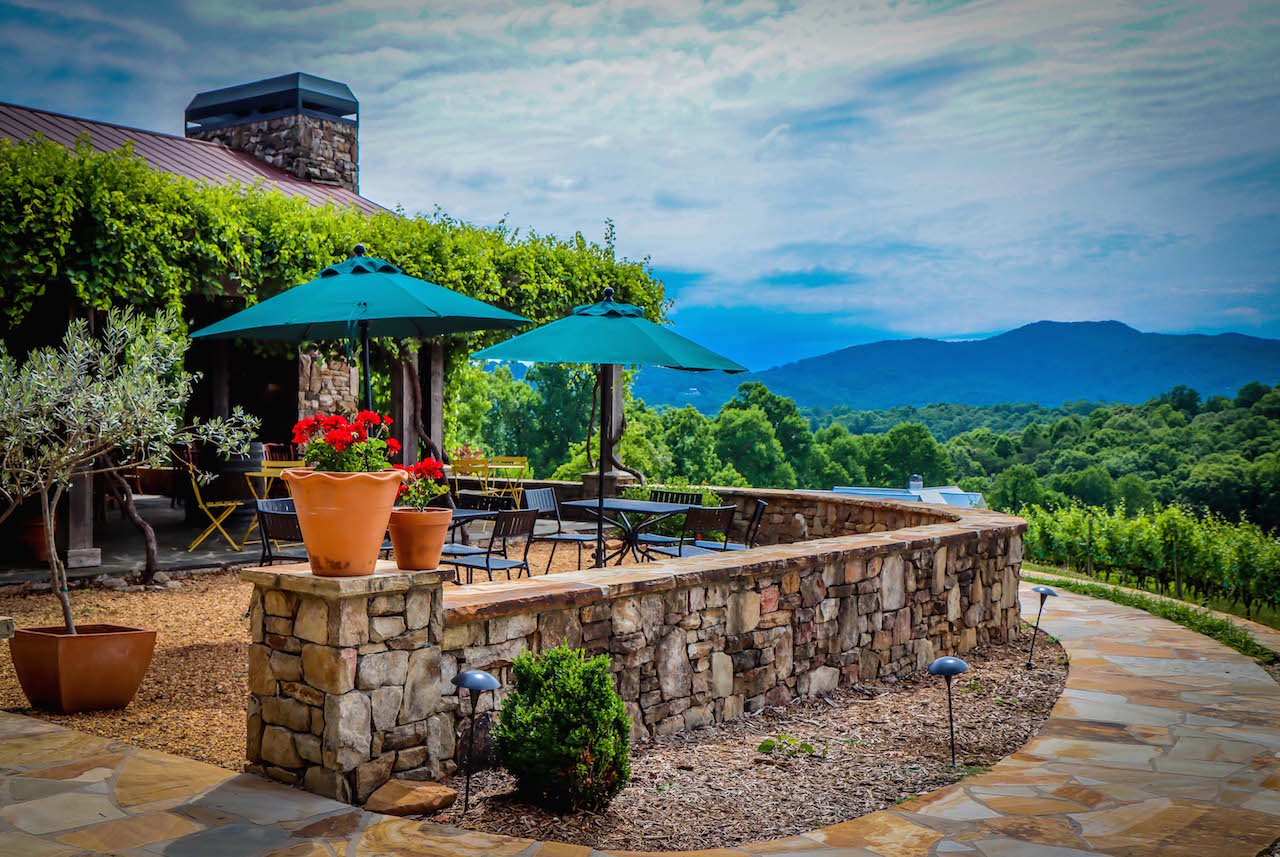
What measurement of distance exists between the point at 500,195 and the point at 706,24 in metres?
69.7

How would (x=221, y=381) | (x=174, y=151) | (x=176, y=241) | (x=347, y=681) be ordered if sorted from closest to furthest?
A: (x=347, y=681) < (x=176, y=241) < (x=221, y=381) < (x=174, y=151)

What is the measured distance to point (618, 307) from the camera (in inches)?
284

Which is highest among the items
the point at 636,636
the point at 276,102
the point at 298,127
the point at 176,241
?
the point at 276,102

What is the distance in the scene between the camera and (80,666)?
4.27 meters

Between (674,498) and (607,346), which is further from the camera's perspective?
(674,498)

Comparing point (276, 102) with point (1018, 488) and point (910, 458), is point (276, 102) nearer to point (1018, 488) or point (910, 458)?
point (1018, 488)

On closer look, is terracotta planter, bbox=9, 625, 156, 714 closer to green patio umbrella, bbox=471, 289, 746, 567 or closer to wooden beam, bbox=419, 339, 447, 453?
green patio umbrella, bbox=471, 289, 746, 567

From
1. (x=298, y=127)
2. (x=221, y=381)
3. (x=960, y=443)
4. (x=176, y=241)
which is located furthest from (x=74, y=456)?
(x=960, y=443)

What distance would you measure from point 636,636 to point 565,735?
3.43 ft

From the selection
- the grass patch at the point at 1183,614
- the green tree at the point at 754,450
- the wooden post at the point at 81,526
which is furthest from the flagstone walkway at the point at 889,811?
the green tree at the point at 754,450

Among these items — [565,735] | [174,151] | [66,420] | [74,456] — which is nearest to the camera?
[565,735]

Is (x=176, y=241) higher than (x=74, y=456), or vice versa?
(x=176, y=241)

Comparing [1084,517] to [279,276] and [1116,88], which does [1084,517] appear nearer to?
[279,276]

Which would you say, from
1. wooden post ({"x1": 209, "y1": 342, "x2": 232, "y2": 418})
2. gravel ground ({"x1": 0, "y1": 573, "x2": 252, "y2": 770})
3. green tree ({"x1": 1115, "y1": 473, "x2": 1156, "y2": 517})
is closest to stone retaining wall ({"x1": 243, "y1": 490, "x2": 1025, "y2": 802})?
gravel ground ({"x1": 0, "y1": 573, "x2": 252, "y2": 770})
